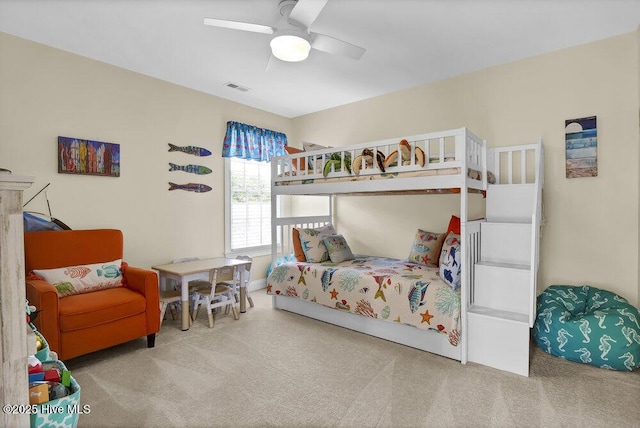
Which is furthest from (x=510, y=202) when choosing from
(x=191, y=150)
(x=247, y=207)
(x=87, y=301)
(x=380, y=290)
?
(x=87, y=301)

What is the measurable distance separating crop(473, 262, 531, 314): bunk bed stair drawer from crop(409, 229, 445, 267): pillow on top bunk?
786 mm

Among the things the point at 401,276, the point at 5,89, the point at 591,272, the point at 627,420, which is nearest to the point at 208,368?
the point at 401,276

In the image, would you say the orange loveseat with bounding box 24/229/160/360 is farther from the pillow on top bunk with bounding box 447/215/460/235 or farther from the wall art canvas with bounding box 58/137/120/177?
the pillow on top bunk with bounding box 447/215/460/235

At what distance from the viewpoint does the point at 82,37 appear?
2.97m

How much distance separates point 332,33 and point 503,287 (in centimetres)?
255

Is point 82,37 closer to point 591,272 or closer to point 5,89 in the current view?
point 5,89

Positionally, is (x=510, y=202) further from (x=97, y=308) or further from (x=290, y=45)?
(x=97, y=308)

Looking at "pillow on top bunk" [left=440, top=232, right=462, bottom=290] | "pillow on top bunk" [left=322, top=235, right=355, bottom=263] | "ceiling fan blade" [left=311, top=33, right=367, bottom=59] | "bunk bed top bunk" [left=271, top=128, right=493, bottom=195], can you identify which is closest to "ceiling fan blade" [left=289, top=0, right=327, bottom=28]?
"ceiling fan blade" [left=311, top=33, right=367, bottom=59]

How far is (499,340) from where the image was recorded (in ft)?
8.38

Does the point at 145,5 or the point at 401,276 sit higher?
the point at 145,5

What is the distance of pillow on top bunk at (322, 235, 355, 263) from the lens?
13.1 feet

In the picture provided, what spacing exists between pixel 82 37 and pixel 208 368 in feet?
9.82

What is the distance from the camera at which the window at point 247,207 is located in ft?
15.3

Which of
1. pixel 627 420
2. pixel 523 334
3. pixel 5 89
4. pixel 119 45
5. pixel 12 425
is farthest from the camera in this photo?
pixel 119 45
